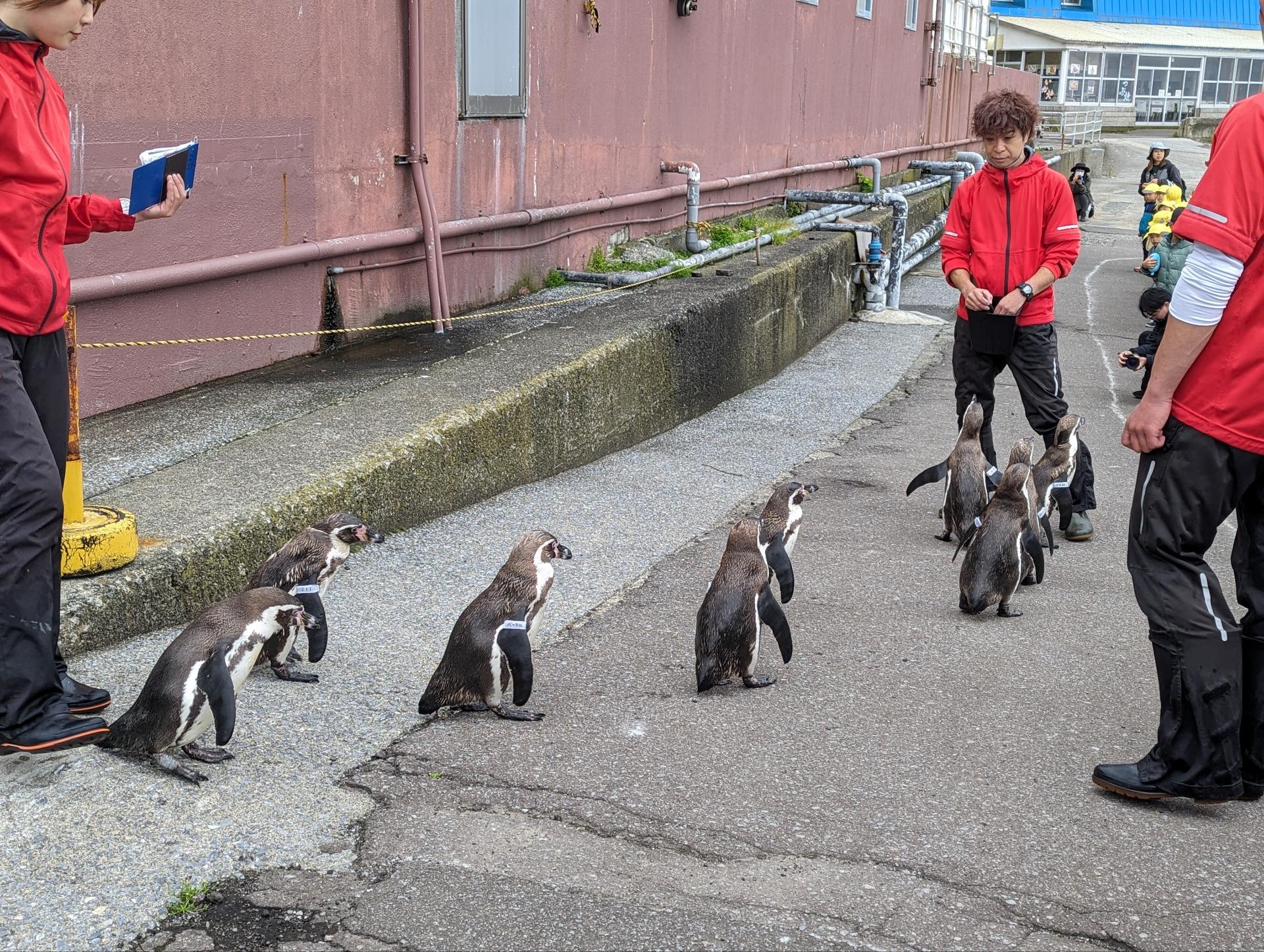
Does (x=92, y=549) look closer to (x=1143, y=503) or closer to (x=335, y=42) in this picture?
(x=1143, y=503)

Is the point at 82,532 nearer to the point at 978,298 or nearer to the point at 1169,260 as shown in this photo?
the point at 978,298

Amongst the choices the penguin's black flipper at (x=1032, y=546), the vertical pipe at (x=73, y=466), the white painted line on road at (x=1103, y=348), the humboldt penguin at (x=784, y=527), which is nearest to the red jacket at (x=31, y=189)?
the vertical pipe at (x=73, y=466)

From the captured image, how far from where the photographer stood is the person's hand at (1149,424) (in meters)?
3.75

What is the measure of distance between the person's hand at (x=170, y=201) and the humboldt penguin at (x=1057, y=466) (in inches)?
166

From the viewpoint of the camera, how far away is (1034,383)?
691 centimetres

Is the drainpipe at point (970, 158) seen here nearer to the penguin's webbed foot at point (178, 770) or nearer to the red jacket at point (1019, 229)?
the red jacket at point (1019, 229)

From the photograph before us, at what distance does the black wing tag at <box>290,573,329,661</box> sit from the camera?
4.39 meters

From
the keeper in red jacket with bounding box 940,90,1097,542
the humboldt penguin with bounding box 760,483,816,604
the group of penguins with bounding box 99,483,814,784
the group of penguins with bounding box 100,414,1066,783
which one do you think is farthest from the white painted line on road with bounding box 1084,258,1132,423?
the group of penguins with bounding box 99,483,814,784

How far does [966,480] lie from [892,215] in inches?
406

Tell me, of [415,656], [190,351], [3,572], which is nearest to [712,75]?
[190,351]

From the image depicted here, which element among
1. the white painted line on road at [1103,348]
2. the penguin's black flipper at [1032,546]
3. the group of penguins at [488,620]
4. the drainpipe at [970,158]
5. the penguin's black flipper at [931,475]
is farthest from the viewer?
the drainpipe at [970,158]

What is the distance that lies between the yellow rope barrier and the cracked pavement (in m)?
2.55

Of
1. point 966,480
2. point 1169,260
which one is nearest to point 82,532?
point 966,480

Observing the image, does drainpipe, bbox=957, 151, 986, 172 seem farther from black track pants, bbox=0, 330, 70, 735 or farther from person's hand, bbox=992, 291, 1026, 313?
black track pants, bbox=0, 330, 70, 735
